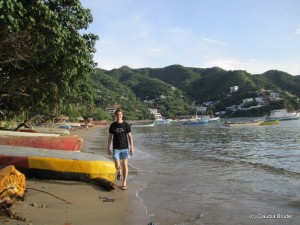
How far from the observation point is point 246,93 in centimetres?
14625

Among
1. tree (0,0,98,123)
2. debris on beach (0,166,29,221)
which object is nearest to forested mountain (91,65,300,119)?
tree (0,0,98,123)

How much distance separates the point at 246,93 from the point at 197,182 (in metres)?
143

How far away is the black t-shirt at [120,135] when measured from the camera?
26.0 feet

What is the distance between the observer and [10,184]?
223 inches

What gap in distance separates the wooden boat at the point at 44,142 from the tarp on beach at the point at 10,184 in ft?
21.8

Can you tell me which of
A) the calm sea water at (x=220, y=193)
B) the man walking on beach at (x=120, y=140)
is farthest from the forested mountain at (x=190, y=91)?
the man walking on beach at (x=120, y=140)

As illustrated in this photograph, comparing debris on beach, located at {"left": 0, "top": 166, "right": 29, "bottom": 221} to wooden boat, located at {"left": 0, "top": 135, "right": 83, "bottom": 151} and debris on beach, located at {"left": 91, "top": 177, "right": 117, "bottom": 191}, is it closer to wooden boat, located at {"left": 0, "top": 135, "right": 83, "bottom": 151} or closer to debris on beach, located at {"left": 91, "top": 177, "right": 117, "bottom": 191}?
debris on beach, located at {"left": 91, "top": 177, "right": 117, "bottom": 191}

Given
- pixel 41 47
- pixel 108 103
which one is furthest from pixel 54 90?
pixel 108 103

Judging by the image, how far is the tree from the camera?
7.89m

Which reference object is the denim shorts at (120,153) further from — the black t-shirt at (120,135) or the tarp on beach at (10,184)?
the tarp on beach at (10,184)

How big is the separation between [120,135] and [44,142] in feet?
22.0

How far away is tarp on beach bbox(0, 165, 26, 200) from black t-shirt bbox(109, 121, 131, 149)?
2.55m
